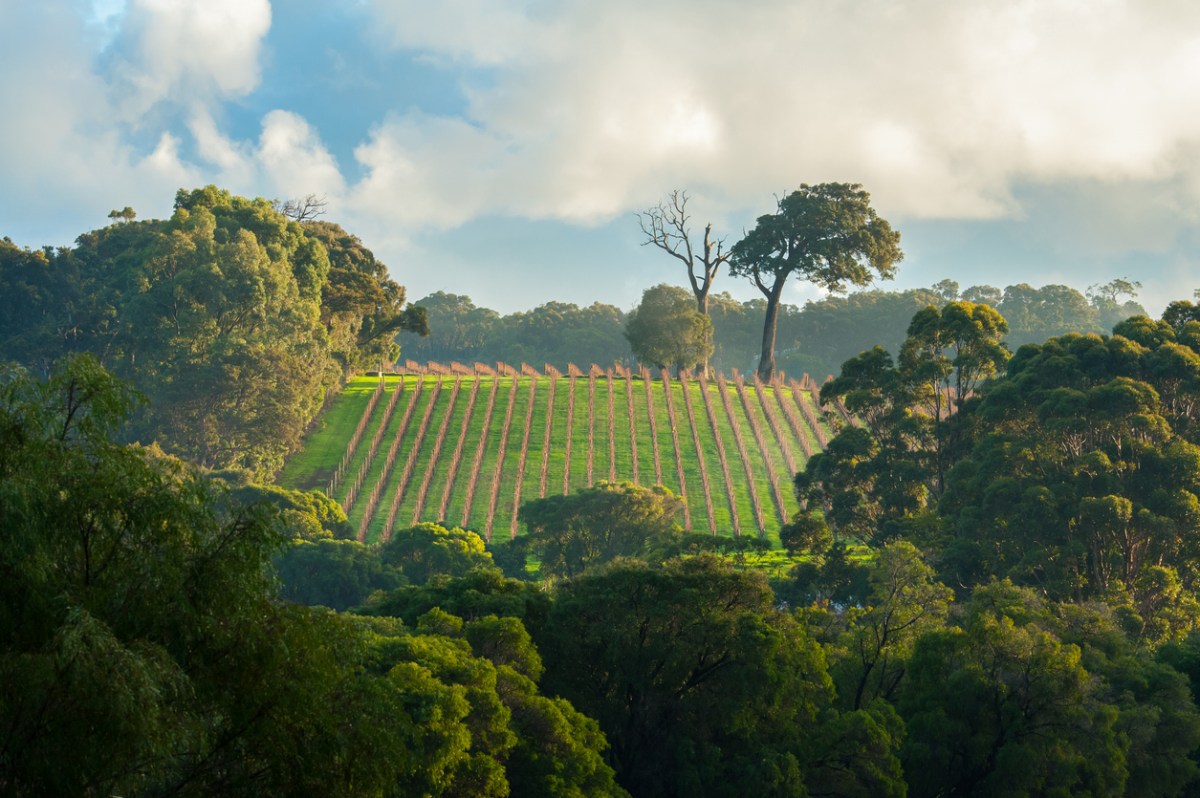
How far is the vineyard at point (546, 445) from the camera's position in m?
78.6

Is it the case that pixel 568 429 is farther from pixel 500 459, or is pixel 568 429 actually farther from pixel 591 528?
pixel 591 528

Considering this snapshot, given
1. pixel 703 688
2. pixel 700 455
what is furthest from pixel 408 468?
pixel 703 688

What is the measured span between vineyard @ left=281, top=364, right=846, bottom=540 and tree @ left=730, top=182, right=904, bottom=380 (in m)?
9.52

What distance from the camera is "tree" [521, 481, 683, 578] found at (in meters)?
63.9

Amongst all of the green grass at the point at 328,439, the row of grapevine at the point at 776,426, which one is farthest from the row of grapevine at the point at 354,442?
the row of grapevine at the point at 776,426

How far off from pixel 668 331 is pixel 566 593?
70.1 m

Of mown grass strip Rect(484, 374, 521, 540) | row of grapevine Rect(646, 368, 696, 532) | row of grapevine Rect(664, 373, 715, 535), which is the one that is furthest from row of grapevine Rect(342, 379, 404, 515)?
row of grapevine Rect(664, 373, 715, 535)

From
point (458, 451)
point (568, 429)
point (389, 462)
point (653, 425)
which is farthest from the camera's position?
point (653, 425)

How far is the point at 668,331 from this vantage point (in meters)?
105

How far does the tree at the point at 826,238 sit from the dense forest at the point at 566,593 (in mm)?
31231

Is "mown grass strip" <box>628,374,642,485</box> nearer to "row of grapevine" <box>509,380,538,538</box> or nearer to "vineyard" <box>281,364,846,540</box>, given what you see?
"vineyard" <box>281,364,846,540</box>

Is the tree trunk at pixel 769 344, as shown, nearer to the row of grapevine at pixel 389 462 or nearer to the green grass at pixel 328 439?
the row of grapevine at pixel 389 462

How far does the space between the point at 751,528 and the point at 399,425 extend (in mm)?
26667

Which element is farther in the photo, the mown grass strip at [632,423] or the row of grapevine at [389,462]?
the mown grass strip at [632,423]
